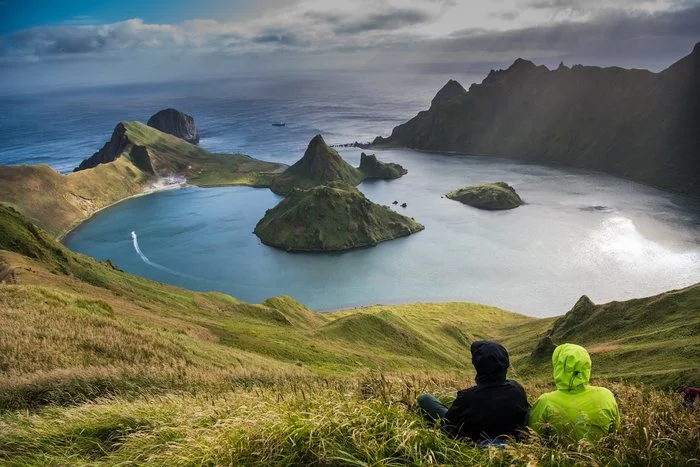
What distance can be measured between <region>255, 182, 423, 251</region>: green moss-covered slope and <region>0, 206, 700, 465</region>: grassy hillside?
102887 mm

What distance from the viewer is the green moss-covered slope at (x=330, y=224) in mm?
174750

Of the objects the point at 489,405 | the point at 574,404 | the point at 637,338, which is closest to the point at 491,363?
the point at 489,405

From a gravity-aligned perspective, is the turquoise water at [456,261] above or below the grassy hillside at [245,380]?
below

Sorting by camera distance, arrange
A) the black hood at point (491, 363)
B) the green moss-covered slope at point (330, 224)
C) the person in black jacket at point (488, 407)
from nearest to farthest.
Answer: the person in black jacket at point (488, 407), the black hood at point (491, 363), the green moss-covered slope at point (330, 224)

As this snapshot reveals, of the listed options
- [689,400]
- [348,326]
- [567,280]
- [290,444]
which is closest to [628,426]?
[689,400]

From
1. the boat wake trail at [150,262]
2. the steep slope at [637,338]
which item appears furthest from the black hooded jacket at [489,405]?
the boat wake trail at [150,262]

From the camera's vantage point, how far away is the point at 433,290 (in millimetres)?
136000

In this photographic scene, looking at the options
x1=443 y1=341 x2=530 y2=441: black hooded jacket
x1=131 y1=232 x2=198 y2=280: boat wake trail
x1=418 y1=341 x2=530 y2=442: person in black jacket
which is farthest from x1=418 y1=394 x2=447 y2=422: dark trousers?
x1=131 y1=232 x2=198 y2=280: boat wake trail

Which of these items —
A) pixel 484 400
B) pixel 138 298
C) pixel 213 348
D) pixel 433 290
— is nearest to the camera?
pixel 484 400

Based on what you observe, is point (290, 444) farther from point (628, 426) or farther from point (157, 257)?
point (157, 257)

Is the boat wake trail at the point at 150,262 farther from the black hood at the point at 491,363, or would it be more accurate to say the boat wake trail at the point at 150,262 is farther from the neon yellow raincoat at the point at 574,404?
the neon yellow raincoat at the point at 574,404

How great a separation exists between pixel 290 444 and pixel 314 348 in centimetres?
4210

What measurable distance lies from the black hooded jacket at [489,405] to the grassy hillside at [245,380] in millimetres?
743

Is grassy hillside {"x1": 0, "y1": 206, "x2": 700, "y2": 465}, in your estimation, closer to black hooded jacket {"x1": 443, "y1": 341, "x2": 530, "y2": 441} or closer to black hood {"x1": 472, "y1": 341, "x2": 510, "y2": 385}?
black hooded jacket {"x1": 443, "y1": 341, "x2": 530, "y2": 441}
